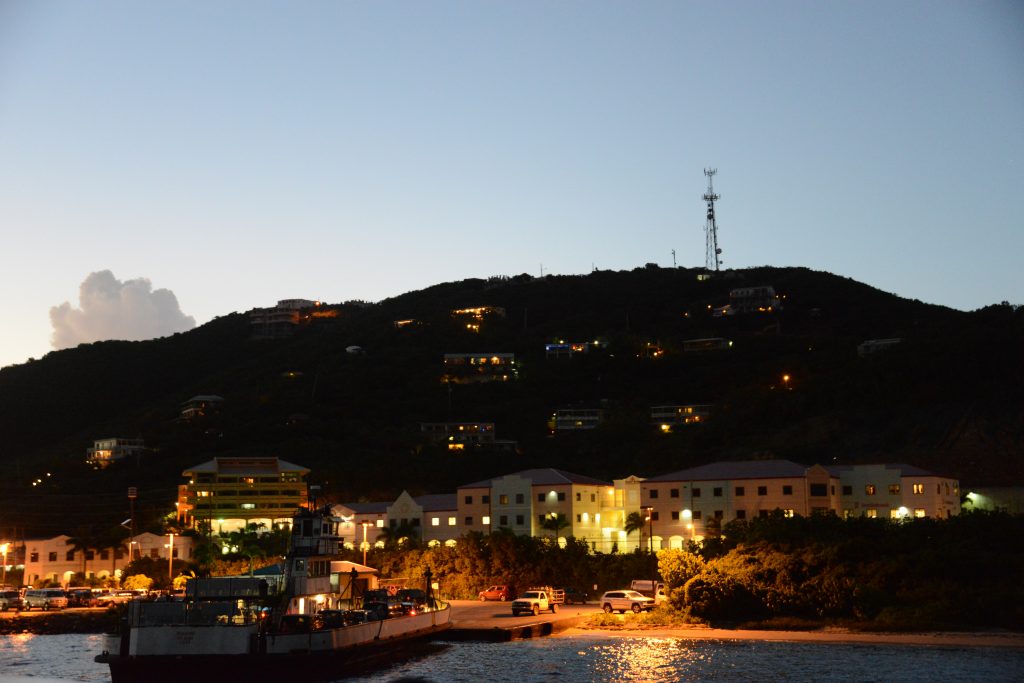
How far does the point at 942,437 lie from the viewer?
122m

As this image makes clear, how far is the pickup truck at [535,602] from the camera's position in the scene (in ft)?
221

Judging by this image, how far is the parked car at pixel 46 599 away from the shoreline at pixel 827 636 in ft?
148

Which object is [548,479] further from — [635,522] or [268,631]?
[268,631]

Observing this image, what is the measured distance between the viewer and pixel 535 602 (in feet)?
225

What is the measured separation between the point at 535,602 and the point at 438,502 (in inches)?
1576

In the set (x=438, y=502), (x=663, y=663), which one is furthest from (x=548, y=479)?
(x=663, y=663)

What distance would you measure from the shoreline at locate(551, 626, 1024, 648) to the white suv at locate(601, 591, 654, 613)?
319 centimetres

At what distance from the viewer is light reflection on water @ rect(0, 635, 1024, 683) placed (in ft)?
152

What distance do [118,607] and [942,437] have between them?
8616 cm

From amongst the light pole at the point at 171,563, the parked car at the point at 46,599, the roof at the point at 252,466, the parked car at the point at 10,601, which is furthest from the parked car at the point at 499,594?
the roof at the point at 252,466

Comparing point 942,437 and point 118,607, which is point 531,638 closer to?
point 118,607

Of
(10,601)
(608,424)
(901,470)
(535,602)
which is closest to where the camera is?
(535,602)

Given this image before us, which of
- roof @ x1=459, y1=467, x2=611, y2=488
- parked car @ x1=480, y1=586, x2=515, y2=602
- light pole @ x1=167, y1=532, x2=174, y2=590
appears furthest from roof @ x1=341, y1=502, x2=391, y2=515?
parked car @ x1=480, y1=586, x2=515, y2=602

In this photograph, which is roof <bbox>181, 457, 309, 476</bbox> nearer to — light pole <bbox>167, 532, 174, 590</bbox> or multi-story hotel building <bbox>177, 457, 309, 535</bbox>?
multi-story hotel building <bbox>177, 457, 309, 535</bbox>
